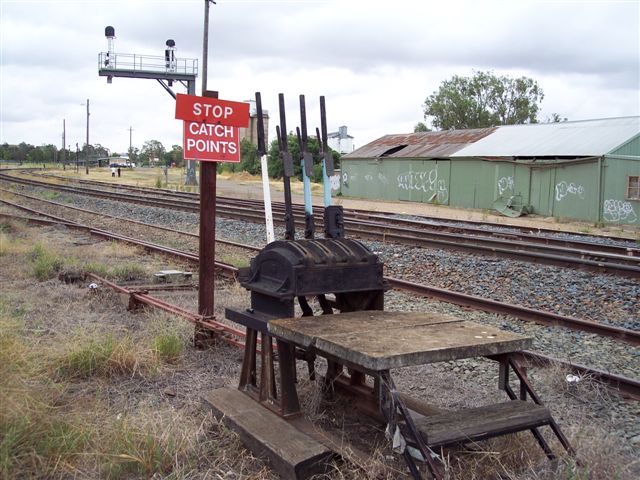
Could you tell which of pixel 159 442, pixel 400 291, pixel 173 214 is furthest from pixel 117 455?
pixel 173 214

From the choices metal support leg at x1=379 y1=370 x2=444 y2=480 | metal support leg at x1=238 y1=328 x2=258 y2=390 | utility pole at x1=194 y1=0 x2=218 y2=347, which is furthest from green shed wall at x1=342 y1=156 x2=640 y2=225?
metal support leg at x1=379 y1=370 x2=444 y2=480

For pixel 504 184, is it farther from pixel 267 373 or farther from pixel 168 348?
pixel 267 373

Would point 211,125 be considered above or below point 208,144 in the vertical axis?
above

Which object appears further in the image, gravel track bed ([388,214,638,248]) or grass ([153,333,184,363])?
gravel track bed ([388,214,638,248])

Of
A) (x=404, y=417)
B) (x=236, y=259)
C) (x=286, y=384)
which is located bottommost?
(x=236, y=259)

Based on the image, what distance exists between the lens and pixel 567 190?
935 inches

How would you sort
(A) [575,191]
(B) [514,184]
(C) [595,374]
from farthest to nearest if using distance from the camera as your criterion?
(B) [514,184] < (A) [575,191] < (C) [595,374]

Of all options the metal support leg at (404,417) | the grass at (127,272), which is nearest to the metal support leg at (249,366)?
the metal support leg at (404,417)

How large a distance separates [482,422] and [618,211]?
2118 cm

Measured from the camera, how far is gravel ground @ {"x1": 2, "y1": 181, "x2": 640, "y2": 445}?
504 cm

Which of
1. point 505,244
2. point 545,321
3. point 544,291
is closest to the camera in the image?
point 545,321

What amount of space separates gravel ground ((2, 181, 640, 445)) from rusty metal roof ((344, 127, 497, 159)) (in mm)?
18442

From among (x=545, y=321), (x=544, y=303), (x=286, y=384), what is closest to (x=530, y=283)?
(x=544, y=303)

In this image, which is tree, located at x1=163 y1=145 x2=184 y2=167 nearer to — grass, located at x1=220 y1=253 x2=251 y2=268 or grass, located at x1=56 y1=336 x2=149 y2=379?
grass, located at x1=220 y1=253 x2=251 y2=268
